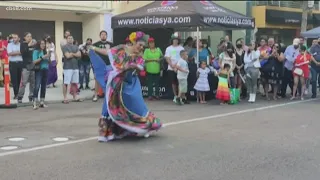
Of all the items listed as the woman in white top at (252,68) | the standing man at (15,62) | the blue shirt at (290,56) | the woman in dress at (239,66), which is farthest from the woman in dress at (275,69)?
the standing man at (15,62)

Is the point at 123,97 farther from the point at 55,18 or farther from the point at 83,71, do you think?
the point at 55,18

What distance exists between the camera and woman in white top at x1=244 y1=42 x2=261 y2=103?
44.1ft

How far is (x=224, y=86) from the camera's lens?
42.4 feet

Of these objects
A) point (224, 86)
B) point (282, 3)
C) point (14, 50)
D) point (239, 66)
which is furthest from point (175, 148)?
point (282, 3)

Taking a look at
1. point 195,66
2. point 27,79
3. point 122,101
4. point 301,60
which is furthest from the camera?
point 301,60

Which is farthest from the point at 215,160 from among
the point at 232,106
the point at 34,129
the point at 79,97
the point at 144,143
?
the point at 79,97

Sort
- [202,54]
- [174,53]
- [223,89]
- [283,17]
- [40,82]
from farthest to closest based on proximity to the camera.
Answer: [283,17] < [202,54] < [174,53] < [223,89] < [40,82]

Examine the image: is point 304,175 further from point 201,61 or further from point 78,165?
point 201,61

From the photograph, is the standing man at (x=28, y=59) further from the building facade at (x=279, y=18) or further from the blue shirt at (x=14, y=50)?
the building facade at (x=279, y=18)

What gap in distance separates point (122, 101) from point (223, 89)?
17.8ft

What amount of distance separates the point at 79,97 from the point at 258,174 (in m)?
8.84

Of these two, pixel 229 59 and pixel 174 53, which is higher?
pixel 174 53

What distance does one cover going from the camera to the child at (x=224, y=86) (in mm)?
12867

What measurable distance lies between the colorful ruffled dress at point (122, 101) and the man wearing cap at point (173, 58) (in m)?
5.10
